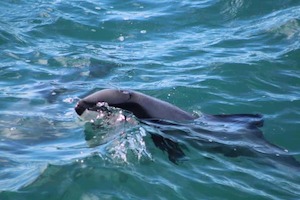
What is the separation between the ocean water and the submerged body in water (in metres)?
0.04

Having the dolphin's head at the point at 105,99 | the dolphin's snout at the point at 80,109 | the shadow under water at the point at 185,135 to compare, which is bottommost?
the shadow under water at the point at 185,135

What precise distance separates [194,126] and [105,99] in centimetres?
129

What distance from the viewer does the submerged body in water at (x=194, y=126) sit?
22.5 feet

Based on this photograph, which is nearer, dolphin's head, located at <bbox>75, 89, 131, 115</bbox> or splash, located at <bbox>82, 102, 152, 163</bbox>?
splash, located at <bbox>82, 102, 152, 163</bbox>

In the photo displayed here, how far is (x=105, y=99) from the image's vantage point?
755cm

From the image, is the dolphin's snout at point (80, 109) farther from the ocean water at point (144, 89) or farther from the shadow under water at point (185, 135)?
the ocean water at point (144, 89)

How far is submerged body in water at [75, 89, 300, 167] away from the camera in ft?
22.5

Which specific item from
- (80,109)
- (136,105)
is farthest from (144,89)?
(80,109)

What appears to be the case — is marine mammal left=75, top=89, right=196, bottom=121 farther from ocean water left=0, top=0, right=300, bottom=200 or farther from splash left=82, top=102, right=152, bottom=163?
ocean water left=0, top=0, right=300, bottom=200

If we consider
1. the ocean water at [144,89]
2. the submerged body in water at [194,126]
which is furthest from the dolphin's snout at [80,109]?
the ocean water at [144,89]

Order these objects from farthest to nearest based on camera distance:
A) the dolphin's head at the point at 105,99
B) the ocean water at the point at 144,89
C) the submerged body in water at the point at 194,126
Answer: the dolphin's head at the point at 105,99 → the submerged body in water at the point at 194,126 → the ocean water at the point at 144,89

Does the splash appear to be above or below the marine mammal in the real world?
below

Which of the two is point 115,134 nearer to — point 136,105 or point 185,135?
point 136,105

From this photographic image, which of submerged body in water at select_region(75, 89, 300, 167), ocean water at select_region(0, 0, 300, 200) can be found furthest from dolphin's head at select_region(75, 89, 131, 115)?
ocean water at select_region(0, 0, 300, 200)
